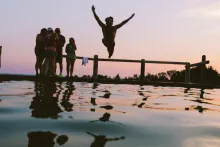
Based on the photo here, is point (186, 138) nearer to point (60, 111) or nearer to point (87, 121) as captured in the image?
point (87, 121)

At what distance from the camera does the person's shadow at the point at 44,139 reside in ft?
6.36

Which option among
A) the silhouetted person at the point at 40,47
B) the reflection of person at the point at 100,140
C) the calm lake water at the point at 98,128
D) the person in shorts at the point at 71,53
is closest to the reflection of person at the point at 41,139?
the calm lake water at the point at 98,128

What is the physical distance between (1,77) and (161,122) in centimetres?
937

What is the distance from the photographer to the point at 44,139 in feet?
6.77

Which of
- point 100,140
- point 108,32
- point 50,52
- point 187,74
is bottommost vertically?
point 100,140

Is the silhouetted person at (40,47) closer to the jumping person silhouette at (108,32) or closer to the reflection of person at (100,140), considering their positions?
the jumping person silhouette at (108,32)

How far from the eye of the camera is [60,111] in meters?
3.30

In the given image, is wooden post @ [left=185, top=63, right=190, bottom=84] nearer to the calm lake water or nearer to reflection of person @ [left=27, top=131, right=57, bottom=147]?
the calm lake water

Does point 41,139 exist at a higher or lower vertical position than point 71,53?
lower

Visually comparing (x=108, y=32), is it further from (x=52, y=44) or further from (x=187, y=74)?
(x=187, y=74)

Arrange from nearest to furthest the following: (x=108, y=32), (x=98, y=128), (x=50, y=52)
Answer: (x=98, y=128), (x=108, y=32), (x=50, y=52)

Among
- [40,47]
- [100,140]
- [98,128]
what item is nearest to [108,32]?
[40,47]

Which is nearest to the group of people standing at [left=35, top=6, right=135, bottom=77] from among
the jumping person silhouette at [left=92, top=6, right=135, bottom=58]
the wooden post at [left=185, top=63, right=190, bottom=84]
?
the jumping person silhouette at [left=92, top=6, right=135, bottom=58]

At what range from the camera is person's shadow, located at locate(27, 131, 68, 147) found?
1.94m
